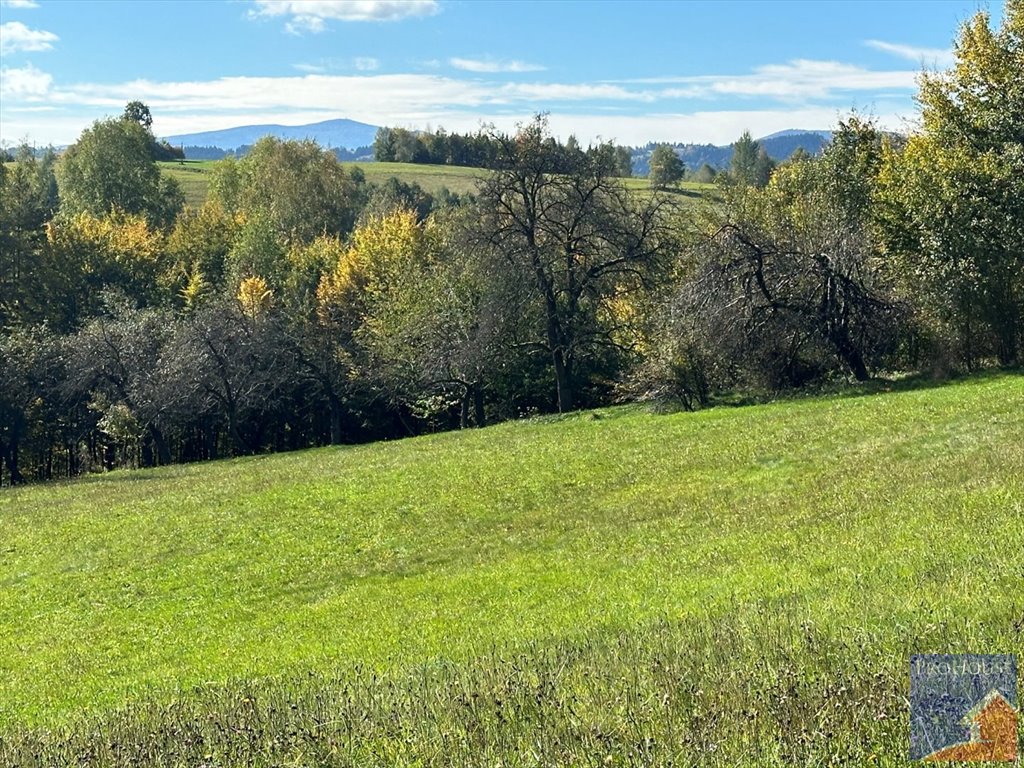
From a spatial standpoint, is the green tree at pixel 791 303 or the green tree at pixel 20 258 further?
the green tree at pixel 20 258

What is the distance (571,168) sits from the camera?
139 ft

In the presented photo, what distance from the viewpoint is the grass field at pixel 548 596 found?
646 cm

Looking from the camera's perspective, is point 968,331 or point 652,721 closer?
point 652,721

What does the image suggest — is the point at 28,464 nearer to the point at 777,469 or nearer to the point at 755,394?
the point at 755,394

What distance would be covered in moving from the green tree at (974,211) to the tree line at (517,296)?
0.28ft

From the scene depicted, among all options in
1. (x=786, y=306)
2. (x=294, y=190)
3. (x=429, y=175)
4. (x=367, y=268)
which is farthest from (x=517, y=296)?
(x=429, y=175)

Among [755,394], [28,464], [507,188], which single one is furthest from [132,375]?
[755,394]

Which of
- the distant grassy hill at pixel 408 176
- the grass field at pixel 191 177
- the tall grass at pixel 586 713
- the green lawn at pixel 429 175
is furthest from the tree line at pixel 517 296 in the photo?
A: the green lawn at pixel 429 175

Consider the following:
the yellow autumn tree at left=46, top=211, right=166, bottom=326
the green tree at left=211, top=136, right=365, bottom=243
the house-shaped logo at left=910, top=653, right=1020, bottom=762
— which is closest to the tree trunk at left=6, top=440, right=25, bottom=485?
the yellow autumn tree at left=46, top=211, right=166, bottom=326

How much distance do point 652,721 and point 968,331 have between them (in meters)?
31.6

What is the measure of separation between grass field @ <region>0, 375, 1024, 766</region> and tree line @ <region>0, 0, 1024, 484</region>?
214 inches

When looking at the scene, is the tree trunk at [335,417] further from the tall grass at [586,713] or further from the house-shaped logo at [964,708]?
the house-shaped logo at [964,708]

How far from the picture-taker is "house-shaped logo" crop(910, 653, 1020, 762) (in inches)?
201

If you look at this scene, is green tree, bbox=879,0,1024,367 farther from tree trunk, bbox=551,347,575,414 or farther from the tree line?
tree trunk, bbox=551,347,575,414
